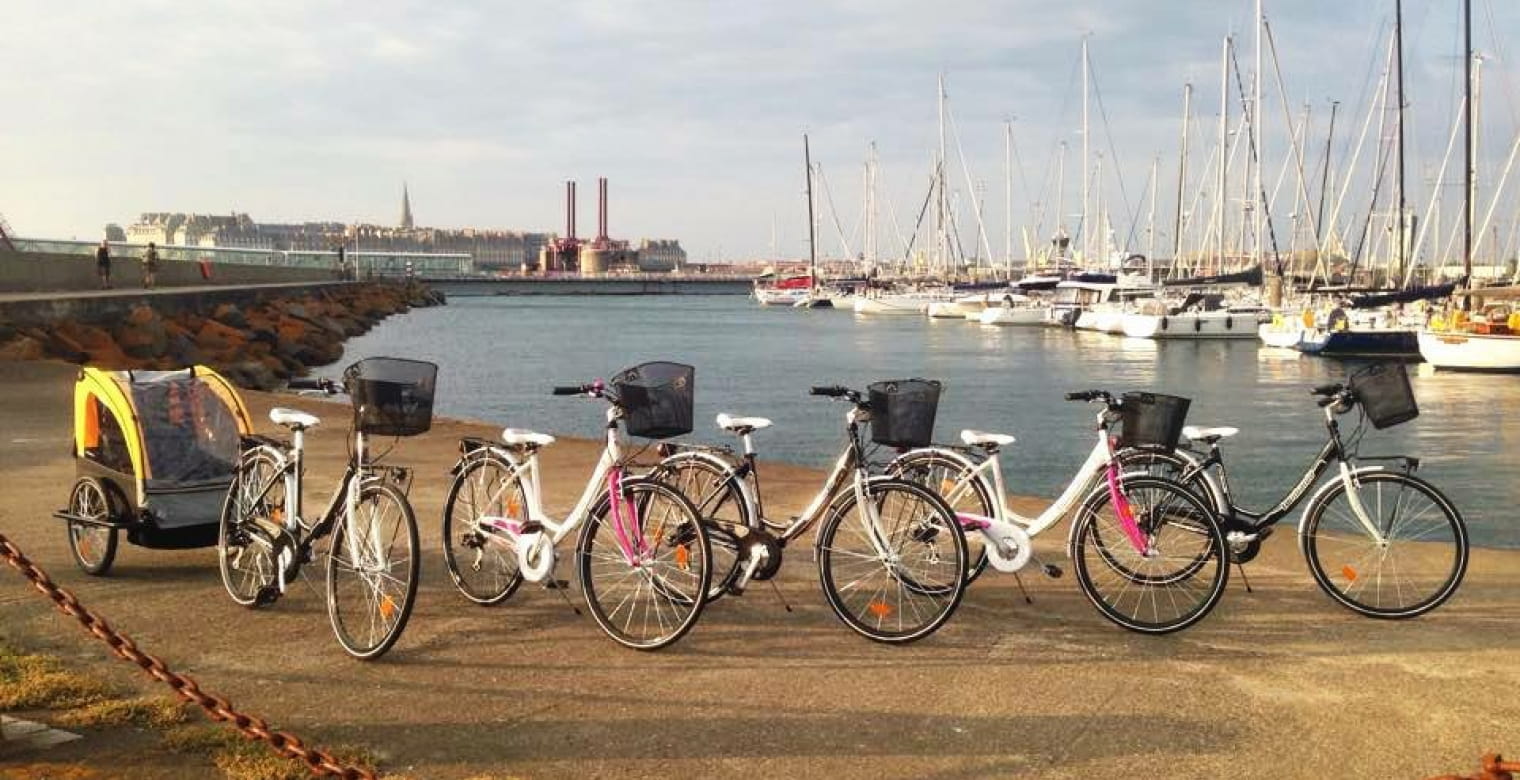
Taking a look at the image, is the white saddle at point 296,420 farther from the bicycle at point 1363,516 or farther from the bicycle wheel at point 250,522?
the bicycle at point 1363,516

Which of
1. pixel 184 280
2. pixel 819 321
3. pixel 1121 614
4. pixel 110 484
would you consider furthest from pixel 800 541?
pixel 819 321

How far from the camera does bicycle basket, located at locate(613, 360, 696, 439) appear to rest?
5.51m

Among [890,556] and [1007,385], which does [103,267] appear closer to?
[1007,385]

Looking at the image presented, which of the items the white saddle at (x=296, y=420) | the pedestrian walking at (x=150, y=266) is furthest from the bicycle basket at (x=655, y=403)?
the pedestrian walking at (x=150, y=266)

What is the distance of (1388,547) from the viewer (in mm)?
5926

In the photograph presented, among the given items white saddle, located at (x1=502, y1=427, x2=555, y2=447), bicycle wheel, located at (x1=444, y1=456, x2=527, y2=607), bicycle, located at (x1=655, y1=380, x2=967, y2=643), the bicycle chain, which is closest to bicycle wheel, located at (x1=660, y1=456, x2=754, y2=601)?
bicycle, located at (x1=655, y1=380, x2=967, y2=643)

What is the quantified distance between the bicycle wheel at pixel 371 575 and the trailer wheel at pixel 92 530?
1.82 m

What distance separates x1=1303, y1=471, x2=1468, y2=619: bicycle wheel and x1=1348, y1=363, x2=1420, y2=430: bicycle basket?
26 centimetres

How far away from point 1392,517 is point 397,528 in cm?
430

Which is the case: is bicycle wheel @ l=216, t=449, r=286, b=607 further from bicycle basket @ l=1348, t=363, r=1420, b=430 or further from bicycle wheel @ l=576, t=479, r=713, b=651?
bicycle basket @ l=1348, t=363, r=1420, b=430

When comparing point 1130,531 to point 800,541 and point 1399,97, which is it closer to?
point 800,541

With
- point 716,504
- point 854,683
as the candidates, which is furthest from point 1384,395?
point 716,504

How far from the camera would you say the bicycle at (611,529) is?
5070 mm

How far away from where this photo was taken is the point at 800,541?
738 cm
